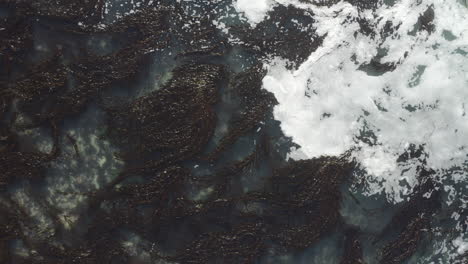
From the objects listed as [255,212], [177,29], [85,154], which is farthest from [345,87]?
[85,154]

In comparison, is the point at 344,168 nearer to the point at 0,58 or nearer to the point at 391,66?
the point at 391,66

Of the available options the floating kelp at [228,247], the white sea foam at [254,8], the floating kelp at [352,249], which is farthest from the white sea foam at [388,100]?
the floating kelp at [228,247]

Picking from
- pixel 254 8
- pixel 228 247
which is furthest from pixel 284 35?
pixel 228 247

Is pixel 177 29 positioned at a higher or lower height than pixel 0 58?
higher

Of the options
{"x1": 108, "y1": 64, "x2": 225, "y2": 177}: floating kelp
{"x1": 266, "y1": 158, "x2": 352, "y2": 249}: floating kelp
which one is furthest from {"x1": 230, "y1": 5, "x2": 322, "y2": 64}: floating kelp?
{"x1": 266, "y1": 158, "x2": 352, "y2": 249}: floating kelp

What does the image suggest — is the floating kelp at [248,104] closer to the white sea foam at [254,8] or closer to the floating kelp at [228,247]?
the white sea foam at [254,8]
